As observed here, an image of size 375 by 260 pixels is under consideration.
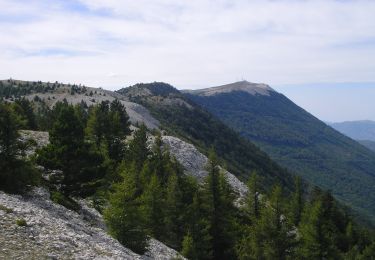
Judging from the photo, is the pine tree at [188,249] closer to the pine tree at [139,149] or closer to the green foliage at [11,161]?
the green foliage at [11,161]

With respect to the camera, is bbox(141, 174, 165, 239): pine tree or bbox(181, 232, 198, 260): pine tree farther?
bbox(141, 174, 165, 239): pine tree

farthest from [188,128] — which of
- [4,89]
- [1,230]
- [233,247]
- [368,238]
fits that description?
[1,230]

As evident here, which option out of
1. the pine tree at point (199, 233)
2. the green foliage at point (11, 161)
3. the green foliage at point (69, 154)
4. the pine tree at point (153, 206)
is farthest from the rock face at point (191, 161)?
the green foliage at point (11, 161)

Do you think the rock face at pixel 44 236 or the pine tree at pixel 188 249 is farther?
the pine tree at pixel 188 249

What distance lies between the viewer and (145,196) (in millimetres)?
47000

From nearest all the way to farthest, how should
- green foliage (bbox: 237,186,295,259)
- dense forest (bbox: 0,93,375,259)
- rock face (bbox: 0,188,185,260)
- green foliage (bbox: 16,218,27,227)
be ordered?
rock face (bbox: 0,188,185,260) < green foliage (bbox: 16,218,27,227) < dense forest (bbox: 0,93,375,259) < green foliage (bbox: 237,186,295,259)

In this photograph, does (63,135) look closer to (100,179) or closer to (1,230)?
(100,179)

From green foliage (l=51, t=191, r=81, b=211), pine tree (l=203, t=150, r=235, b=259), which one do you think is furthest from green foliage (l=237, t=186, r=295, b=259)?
green foliage (l=51, t=191, r=81, b=211)

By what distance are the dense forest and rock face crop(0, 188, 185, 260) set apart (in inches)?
101

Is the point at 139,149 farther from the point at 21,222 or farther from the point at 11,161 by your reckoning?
the point at 21,222

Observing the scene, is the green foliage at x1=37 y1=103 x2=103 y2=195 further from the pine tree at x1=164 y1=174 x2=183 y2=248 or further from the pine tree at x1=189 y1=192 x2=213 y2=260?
the pine tree at x1=189 y1=192 x2=213 y2=260

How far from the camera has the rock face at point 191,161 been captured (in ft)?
258

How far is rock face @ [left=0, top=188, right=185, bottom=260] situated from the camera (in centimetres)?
2305

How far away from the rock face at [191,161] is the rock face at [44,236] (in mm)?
46077
